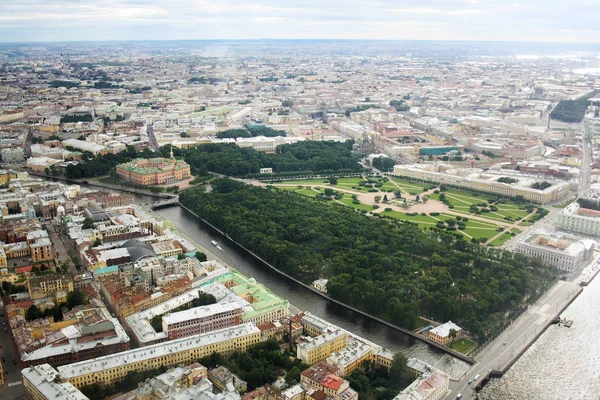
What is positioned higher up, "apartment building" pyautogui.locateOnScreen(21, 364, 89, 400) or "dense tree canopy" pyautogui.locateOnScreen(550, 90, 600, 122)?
"dense tree canopy" pyautogui.locateOnScreen(550, 90, 600, 122)

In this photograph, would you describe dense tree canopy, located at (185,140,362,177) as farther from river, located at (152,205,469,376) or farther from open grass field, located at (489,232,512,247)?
open grass field, located at (489,232,512,247)

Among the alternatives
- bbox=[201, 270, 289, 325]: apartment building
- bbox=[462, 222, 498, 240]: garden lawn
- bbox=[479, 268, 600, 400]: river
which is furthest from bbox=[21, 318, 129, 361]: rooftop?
bbox=[462, 222, 498, 240]: garden lawn

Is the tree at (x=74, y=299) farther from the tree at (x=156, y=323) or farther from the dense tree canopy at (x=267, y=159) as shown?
the dense tree canopy at (x=267, y=159)

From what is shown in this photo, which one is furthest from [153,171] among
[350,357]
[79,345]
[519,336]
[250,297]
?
[519,336]

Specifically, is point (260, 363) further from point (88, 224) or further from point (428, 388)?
point (88, 224)

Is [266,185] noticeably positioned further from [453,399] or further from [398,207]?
[453,399]

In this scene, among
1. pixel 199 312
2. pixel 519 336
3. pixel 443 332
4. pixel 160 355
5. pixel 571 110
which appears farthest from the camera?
pixel 571 110
